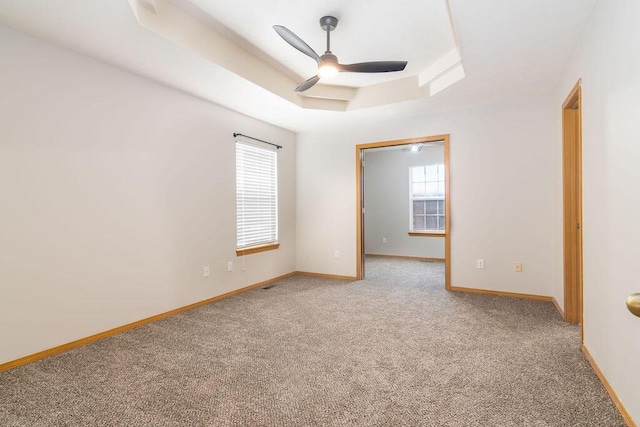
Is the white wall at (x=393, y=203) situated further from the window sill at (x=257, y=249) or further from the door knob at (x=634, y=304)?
the door knob at (x=634, y=304)

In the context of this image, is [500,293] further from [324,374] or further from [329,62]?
[329,62]

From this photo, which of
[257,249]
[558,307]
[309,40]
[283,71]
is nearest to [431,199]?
[558,307]

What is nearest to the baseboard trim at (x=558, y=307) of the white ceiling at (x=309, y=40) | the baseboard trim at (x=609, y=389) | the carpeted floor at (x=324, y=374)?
the carpeted floor at (x=324, y=374)

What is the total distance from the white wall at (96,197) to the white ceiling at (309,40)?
256mm

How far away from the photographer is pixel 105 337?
2.75 meters

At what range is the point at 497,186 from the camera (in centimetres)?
398

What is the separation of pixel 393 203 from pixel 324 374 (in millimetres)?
5463

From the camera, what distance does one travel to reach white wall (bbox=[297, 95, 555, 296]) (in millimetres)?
3744

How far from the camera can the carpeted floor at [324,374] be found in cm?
169

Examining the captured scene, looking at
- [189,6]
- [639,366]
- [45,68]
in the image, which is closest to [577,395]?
[639,366]

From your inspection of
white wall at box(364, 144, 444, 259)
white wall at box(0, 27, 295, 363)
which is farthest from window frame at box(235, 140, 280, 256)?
white wall at box(364, 144, 444, 259)

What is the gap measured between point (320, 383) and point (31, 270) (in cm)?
226

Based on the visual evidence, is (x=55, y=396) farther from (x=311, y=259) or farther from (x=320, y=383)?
(x=311, y=259)

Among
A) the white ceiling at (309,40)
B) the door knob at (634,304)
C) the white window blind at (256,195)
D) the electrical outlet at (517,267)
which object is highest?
the white ceiling at (309,40)
